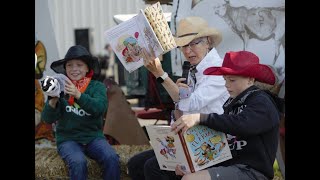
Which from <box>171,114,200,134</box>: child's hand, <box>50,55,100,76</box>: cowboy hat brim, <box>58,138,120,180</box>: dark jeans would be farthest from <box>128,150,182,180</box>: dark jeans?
<box>50,55,100,76</box>: cowboy hat brim

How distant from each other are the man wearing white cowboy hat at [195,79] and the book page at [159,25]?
115 millimetres

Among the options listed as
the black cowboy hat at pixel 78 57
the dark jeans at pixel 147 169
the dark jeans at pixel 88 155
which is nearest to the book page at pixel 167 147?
the dark jeans at pixel 147 169

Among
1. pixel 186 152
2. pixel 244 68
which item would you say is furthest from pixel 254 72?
pixel 186 152

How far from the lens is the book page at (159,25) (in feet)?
10.0

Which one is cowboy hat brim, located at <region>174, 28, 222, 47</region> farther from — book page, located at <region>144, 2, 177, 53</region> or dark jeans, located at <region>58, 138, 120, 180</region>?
dark jeans, located at <region>58, 138, 120, 180</region>

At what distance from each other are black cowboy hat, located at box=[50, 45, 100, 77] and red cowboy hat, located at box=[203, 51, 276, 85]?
4.25 feet

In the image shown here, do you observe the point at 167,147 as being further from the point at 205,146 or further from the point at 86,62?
the point at 86,62

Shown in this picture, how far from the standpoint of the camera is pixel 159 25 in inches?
121

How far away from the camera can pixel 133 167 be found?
11.6ft
